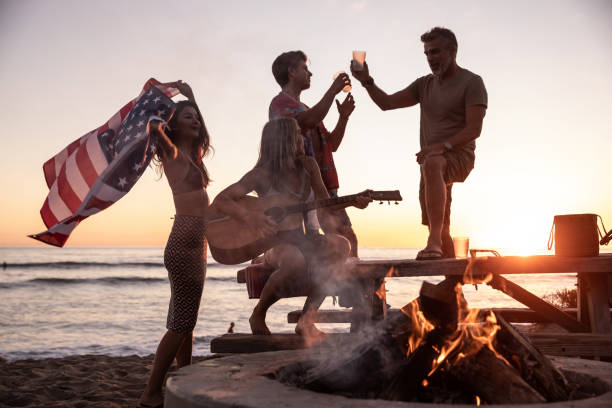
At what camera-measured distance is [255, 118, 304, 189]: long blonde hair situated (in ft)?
13.4

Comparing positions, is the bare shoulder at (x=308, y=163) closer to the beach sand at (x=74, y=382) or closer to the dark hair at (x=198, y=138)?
the dark hair at (x=198, y=138)

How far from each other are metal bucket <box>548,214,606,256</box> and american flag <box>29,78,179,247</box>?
3208 millimetres

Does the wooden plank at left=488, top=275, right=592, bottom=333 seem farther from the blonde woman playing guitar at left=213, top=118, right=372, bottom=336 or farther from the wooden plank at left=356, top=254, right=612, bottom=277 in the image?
the blonde woman playing guitar at left=213, top=118, right=372, bottom=336

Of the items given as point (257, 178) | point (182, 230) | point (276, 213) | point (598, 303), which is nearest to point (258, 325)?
point (276, 213)

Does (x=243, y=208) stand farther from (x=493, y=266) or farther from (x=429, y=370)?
(x=429, y=370)

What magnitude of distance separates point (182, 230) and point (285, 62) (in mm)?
1944

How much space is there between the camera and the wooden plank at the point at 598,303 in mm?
4402

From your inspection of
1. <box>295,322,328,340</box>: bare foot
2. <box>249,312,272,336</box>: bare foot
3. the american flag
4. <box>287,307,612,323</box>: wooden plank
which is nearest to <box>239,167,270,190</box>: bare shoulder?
the american flag

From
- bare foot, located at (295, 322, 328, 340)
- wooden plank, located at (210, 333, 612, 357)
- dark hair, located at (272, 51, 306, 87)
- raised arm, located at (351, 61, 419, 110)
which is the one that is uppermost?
dark hair, located at (272, 51, 306, 87)

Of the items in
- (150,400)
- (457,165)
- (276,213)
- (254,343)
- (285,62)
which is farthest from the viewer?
(285,62)

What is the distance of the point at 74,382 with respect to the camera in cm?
582

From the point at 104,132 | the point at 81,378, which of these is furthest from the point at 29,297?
the point at 104,132

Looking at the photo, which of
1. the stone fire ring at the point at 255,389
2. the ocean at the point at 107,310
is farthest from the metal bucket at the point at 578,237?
the ocean at the point at 107,310

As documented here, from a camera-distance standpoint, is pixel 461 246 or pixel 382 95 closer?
pixel 461 246
